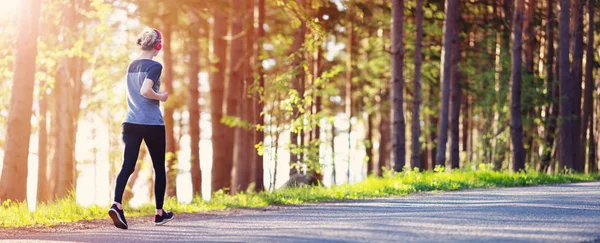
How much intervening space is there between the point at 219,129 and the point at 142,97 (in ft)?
53.9

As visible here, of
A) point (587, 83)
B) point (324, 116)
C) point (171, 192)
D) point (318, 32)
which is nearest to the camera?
point (318, 32)

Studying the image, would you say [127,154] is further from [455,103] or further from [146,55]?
[455,103]

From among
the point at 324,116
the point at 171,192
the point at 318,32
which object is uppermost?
the point at 318,32

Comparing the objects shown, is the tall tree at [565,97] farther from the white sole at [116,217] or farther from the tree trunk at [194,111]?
the white sole at [116,217]

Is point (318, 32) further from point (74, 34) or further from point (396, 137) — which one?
point (74, 34)

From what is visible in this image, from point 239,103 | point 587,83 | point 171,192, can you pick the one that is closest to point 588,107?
point 587,83

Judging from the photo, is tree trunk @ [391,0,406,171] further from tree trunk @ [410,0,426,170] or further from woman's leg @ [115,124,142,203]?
woman's leg @ [115,124,142,203]

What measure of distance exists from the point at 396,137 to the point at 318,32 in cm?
492

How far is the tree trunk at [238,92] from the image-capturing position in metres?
23.2

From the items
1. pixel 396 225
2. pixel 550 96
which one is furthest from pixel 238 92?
pixel 396 225

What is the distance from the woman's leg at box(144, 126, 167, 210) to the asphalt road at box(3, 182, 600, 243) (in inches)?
17.5

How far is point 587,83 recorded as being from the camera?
32844 mm

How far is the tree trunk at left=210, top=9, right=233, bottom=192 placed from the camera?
25953 mm

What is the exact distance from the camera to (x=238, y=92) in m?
25.4
